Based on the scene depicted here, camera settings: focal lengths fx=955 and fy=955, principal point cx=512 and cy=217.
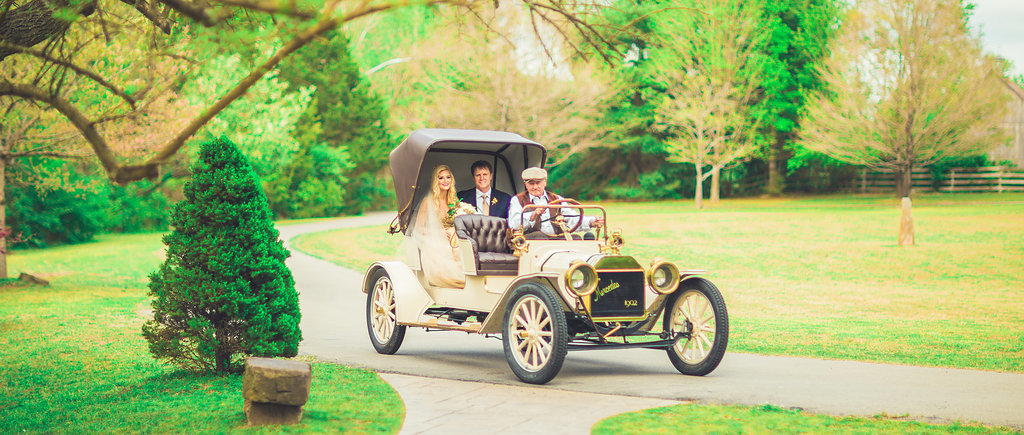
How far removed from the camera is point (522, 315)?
889cm

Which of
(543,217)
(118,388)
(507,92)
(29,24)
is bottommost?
(118,388)

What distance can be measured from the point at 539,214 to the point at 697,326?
1.98 metres

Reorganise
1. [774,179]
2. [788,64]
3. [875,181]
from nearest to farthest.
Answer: [875,181]
[788,64]
[774,179]

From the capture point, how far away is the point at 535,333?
337 inches

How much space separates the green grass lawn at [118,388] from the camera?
7066 mm

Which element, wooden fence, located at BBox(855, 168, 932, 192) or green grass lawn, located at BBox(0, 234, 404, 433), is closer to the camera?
green grass lawn, located at BBox(0, 234, 404, 433)

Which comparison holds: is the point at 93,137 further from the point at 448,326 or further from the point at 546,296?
the point at 448,326

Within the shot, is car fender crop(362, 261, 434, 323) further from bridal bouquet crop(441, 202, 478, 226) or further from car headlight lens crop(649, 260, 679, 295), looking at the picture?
car headlight lens crop(649, 260, 679, 295)

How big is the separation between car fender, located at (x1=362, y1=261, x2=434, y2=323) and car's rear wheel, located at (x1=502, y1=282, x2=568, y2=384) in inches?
69.3

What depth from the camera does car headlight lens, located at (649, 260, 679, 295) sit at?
8.88 m

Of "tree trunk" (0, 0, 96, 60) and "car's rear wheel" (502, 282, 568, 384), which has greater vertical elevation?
"tree trunk" (0, 0, 96, 60)

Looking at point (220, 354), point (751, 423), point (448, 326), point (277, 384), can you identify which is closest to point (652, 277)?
point (751, 423)

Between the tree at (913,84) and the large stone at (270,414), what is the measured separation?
135 ft

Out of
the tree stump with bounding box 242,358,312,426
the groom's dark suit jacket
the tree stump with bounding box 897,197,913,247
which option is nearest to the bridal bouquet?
the groom's dark suit jacket
